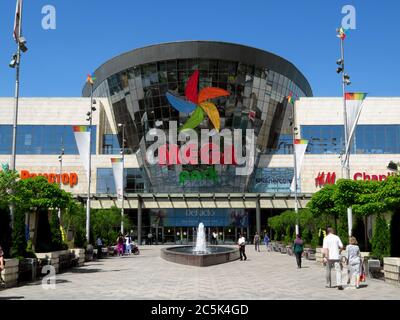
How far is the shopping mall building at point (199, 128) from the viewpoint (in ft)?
197

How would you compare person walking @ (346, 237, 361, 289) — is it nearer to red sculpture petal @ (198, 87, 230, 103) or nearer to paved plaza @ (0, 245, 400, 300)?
paved plaza @ (0, 245, 400, 300)

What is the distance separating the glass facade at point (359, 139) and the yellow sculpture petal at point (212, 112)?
1206cm

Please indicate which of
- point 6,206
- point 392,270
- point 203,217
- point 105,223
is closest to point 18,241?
point 6,206

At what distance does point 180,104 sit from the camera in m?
59.8

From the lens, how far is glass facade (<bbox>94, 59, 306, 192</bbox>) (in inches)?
2350

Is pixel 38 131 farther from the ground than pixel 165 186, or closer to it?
farther from the ground

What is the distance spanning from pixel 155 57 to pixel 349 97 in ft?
124

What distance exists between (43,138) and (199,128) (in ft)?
68.7

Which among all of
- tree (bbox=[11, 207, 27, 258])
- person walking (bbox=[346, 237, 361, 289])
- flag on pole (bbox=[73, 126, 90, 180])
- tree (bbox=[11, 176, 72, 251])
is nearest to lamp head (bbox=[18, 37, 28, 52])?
tree (bbox=[11, 176, 72, 251])

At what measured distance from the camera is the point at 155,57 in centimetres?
5966

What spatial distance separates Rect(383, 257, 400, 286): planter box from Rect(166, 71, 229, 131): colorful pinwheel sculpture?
144 feet
